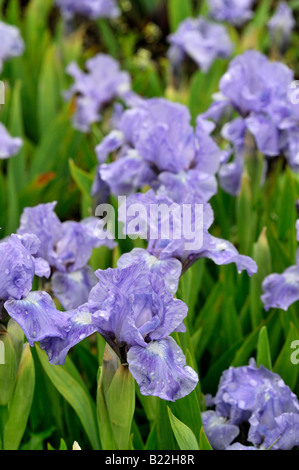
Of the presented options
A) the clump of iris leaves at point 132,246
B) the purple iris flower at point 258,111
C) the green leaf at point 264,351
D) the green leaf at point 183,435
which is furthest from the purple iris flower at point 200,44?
the green leaf at point 183,435

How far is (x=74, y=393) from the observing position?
1231 millimetres

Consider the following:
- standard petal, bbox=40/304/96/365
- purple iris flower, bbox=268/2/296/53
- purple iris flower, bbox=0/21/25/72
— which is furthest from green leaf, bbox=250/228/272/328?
purple iris flower, bbox=0/21/25/72

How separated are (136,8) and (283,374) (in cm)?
367

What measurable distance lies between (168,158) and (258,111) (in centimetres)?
36

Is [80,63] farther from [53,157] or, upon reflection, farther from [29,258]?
[29,258]

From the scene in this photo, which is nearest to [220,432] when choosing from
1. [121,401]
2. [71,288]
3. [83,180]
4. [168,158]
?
[121,401]

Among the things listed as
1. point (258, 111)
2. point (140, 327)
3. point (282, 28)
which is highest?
point (282, 28)

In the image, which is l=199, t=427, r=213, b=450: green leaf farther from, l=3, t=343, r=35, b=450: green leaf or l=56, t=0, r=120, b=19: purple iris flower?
l=56, t=0, r=120, b=19: purple iris flower

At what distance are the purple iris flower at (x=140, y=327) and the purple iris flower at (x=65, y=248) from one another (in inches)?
13.3

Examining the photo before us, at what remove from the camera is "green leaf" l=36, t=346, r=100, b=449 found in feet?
3.95

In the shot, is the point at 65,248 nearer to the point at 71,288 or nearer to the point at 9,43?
the point at 71,288

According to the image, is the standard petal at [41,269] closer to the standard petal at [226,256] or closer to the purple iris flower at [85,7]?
the standard petal at [226,256]

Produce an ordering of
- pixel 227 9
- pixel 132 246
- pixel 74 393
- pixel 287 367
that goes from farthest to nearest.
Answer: pixel 227 9 → pixel 132 246 → pixel 287 367 → pixel 74 393

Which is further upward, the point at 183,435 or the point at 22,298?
the point at 22,298
